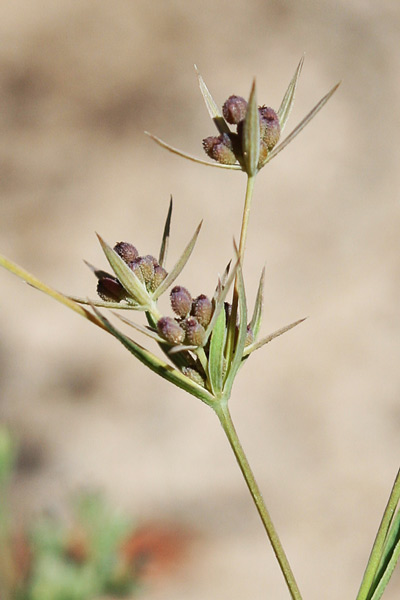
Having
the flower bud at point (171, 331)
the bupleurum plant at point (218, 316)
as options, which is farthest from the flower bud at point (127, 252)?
the flower bud at point (171, 331)

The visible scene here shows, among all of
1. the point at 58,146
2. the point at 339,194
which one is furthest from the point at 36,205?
the point at 339,194

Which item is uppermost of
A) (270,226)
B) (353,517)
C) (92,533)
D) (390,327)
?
(270,226)

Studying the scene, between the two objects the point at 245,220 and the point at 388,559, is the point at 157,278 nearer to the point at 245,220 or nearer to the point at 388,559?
the point at 245,220

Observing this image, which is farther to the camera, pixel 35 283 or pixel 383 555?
pixel 383 555

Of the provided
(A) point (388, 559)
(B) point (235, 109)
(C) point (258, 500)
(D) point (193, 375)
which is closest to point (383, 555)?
(A) point (388, 559)

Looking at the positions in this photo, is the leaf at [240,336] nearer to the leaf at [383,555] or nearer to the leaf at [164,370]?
the leaf at [164,370]

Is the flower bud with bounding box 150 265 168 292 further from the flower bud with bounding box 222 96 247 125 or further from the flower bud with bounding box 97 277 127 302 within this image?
the flower bud with bounding box 222 96 247 125

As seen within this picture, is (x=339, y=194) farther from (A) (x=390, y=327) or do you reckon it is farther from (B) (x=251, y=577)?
(B) (x=251, y=577)
